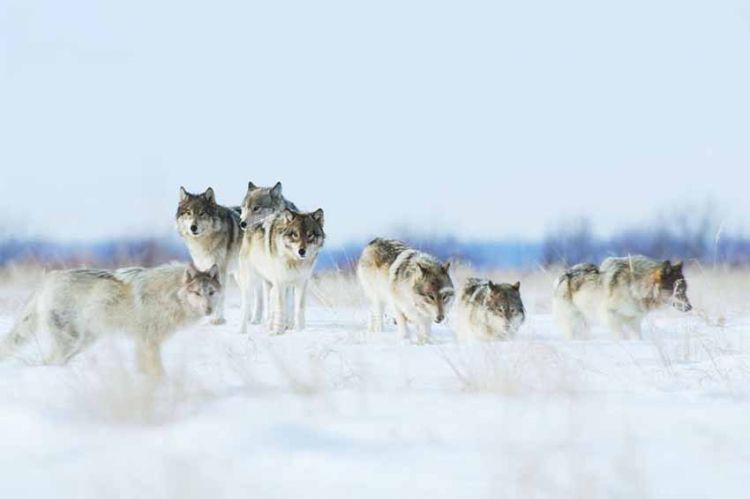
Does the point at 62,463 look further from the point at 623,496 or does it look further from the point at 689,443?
the point at 689,443

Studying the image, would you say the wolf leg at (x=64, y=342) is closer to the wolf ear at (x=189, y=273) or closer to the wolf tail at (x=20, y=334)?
the wolf tail at (x=20, y=334)

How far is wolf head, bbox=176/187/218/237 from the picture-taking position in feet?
41.2

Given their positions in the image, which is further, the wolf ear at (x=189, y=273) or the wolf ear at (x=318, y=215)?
the wolf ear at (x=318, y=215)

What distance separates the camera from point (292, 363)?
234 inches

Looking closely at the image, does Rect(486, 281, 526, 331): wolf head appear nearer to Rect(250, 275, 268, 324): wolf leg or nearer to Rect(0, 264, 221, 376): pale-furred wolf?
Rect(250, 275, 268, 324): wolf leg

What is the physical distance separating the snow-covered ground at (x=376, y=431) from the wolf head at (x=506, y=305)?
341 centimetres

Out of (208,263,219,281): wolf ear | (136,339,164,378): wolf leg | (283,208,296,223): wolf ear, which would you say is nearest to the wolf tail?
(136,339,164,378): wolf leg

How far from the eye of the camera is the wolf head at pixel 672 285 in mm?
11008

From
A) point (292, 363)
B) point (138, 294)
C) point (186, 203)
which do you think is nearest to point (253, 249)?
point (186, 203)

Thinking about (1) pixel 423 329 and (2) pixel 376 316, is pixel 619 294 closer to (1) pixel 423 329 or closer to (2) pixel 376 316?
(1) pixel 423 329

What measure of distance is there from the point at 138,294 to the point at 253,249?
4.88 metres

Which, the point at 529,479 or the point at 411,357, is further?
the point at 411,357

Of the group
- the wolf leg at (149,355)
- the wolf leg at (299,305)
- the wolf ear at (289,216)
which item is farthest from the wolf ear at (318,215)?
the wolf leg at (149,355)

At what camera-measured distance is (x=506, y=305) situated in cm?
1030
